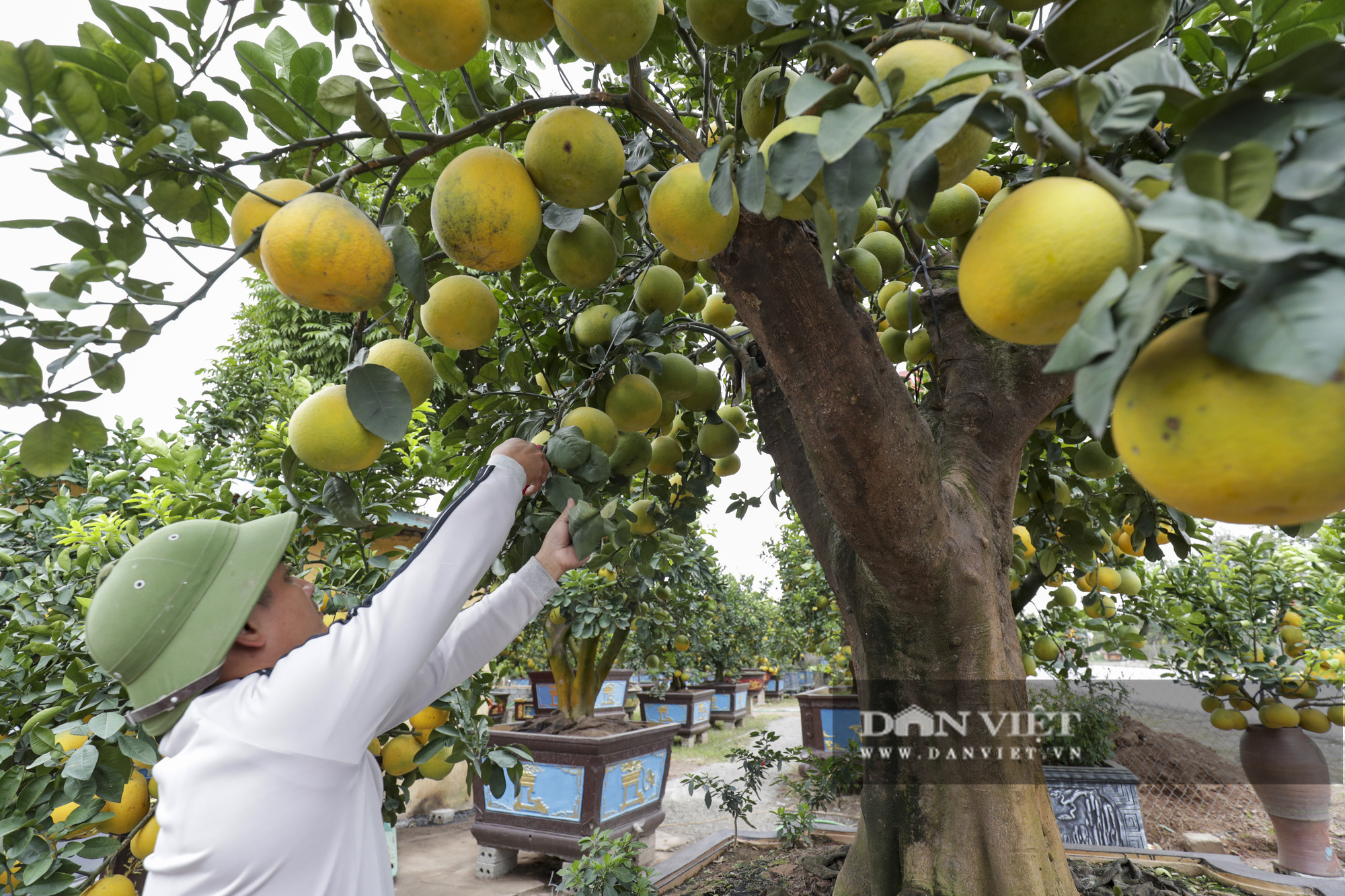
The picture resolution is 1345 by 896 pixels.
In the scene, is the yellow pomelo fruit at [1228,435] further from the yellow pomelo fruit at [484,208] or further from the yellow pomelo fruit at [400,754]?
the yellow pomelo fruit at [400,754]

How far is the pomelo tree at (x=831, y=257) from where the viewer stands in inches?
18.3

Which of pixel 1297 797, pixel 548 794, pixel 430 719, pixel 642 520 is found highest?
pixel 642 520

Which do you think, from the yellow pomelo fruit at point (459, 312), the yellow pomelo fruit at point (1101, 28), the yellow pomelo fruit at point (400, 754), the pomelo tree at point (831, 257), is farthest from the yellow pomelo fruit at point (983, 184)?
the yellow pomelo fruit at point (400, 754)

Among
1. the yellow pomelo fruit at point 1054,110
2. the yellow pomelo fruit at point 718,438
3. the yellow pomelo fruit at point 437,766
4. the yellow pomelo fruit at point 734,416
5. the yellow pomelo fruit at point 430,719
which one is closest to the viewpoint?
the yellow pomelo fruit at point 1054,110

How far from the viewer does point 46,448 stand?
100cm

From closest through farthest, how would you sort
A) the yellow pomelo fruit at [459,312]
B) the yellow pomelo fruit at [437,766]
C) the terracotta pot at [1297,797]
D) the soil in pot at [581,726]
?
the yellow pomelo fruit at [459,312]
the yellow pomelo fruit at [437,766]
the terracotta pot at [1297,797]
the soil in pot at [581,726]

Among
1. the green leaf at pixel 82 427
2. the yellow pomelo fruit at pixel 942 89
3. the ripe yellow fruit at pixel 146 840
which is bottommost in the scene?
the ripe yellow fruit at pixel 146 840

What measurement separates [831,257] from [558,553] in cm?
110

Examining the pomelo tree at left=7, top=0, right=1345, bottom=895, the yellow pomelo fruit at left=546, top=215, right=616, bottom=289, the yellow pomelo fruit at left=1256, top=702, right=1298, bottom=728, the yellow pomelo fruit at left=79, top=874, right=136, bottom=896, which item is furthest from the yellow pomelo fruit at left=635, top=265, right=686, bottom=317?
the yellow pomelo fruit at left=1256, top=702, right=1298, bottom=728

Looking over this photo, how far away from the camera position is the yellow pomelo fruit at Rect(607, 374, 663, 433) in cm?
156

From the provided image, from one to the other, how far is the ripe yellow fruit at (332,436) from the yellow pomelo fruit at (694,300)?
1449 millimetres

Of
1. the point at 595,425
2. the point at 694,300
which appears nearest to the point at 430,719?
the point at 595,425

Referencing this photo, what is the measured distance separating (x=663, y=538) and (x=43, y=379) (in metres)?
1.87

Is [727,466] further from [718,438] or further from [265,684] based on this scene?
[265,684]
